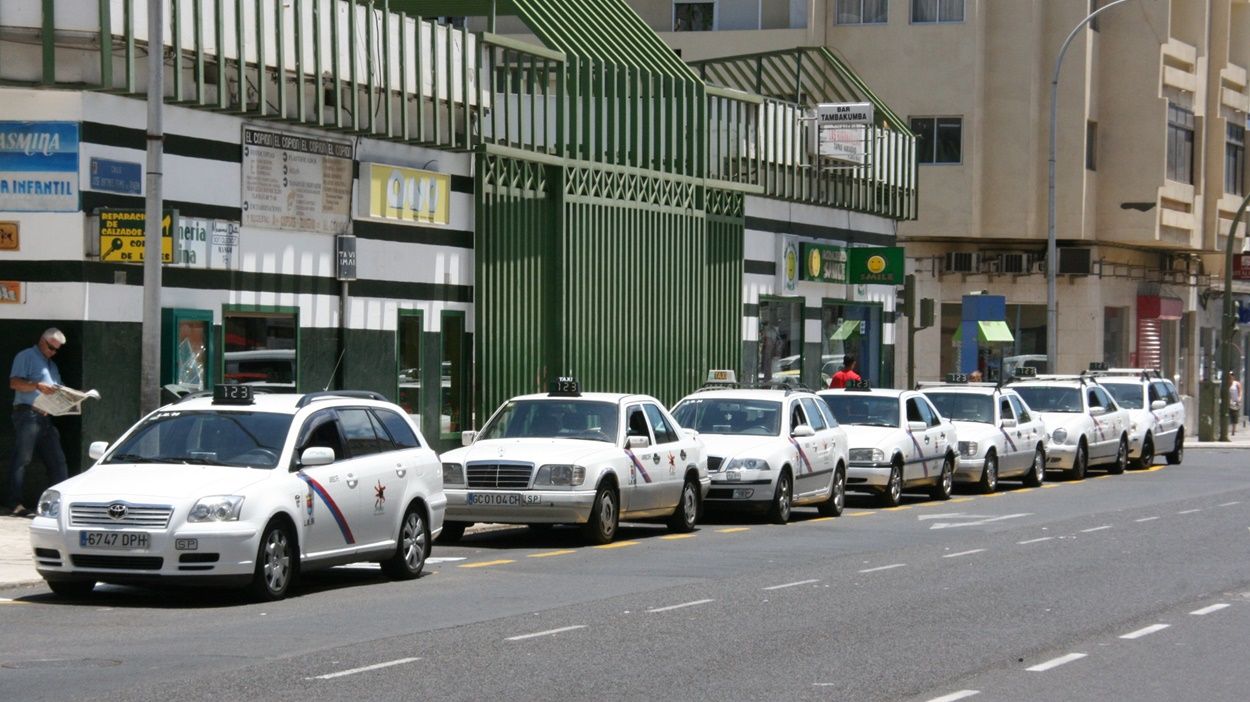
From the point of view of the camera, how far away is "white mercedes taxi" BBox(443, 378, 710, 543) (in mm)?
20016

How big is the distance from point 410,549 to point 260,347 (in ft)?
27.5

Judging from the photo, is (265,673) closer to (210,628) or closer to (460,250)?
(210,628)

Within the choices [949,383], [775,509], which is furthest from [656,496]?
[949,383]

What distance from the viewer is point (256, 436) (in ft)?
51.1

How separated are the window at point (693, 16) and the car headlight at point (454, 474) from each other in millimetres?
38560

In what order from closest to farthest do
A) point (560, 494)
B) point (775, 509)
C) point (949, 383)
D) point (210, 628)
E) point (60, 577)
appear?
point (210, 628) → point (60, 577) → point (560, 494) → point (775, 509) → point (949, 383)

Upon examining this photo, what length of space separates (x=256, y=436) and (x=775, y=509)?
31.2 ft

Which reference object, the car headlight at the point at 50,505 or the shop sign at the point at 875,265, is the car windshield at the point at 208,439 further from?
the shop sign at the point at 875,265

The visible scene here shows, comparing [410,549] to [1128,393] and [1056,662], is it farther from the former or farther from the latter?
[1128,393]

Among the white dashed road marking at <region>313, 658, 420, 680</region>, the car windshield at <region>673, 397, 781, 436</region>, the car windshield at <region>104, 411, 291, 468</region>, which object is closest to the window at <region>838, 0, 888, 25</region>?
the car windshield at <region>673, 397, 781, 436</region>

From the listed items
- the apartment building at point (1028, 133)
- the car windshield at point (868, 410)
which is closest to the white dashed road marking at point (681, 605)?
the car windshield at point (868, 410)

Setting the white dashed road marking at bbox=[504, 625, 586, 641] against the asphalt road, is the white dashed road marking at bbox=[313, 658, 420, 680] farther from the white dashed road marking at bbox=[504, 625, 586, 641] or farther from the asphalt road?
the white dashed road marking at bbox=[504, 625, 586, 641]

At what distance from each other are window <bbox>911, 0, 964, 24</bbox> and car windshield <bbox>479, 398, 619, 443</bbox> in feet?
113

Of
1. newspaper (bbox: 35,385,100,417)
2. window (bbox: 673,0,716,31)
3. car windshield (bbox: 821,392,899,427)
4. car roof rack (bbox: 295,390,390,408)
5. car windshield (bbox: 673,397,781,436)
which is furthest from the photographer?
window (bbox: 673,0,716,31)
